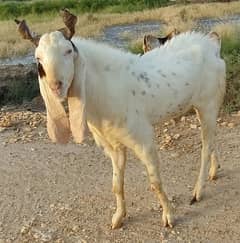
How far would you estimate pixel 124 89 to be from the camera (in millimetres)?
4738

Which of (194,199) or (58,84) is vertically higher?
(58,84)

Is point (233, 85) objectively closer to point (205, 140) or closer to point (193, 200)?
point (205, 140)

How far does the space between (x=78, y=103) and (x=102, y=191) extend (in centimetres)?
176

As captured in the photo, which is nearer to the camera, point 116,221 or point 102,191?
point 116,221

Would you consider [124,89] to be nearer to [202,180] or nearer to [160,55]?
[160,55]

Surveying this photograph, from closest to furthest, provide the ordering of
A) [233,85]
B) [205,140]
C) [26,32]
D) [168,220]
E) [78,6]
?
[26,32], [168,220], [205,140], [233,85], [78,6]

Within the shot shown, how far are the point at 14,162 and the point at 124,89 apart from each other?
2502 mm

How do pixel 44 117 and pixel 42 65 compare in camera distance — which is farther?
pixel 44 117

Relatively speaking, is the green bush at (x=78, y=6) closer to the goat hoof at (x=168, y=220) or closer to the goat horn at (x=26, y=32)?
the goat hoof at (x=168, y=220)

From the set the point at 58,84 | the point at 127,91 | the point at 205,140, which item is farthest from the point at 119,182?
the point at 58,84

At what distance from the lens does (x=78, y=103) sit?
4.32m

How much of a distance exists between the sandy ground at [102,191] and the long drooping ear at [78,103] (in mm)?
1111

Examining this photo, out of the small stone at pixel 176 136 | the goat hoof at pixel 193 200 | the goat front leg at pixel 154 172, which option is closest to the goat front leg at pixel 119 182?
the goat front leg at pixel 154 172

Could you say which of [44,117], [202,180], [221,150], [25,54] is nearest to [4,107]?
[44,117]
